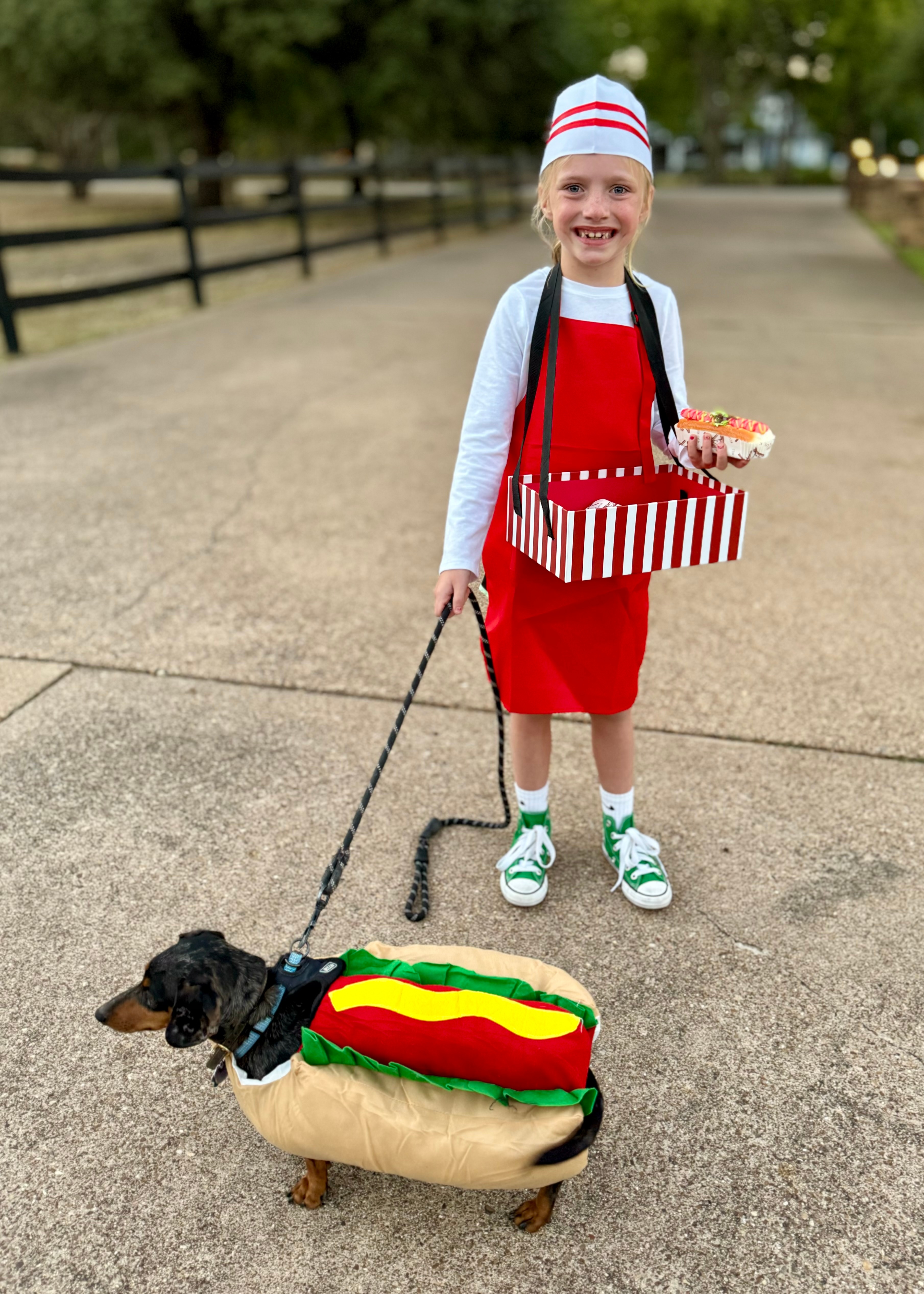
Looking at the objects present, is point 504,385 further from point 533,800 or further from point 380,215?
point 380,215

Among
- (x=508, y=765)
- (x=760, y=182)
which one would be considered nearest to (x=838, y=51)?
(x=760, y=182)

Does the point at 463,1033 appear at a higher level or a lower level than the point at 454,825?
higher

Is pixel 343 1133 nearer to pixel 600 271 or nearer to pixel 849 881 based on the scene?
pixel 849 881

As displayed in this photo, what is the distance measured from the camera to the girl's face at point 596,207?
6.61 ft

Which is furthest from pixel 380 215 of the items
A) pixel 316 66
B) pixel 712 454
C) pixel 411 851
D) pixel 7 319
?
pixel 712 454

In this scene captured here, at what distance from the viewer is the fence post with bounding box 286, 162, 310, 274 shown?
13.0m

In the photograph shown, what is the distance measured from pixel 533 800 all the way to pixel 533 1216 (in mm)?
1027

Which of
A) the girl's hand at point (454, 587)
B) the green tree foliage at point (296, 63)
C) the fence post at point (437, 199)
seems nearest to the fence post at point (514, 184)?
the green tree foliage at point (296, 63)

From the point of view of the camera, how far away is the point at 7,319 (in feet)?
26.1

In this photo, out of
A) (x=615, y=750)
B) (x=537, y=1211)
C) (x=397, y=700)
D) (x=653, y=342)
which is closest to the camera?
(x=537, y=1211)

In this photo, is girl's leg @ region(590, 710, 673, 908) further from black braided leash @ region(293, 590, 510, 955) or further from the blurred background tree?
the blurred background tree

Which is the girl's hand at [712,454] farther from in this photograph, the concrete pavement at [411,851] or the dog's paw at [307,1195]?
the dog's paw at [307,1195]

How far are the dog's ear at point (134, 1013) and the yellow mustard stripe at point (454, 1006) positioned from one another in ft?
0.90

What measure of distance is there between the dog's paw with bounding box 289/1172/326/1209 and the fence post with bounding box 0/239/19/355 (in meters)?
7.70
